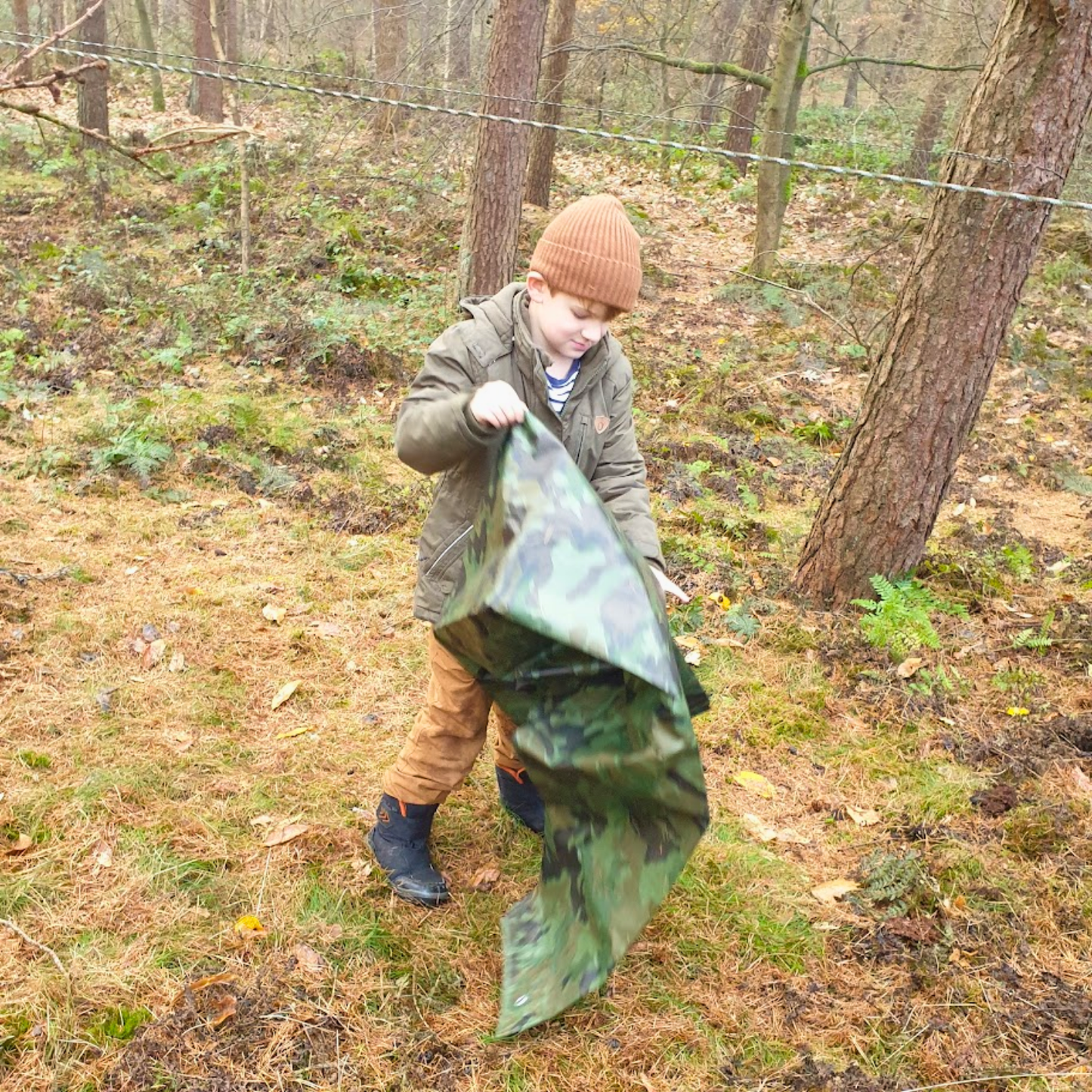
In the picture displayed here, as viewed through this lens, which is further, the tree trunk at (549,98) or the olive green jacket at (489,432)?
the tree trunk at (549,98)

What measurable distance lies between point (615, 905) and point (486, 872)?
2.75ft

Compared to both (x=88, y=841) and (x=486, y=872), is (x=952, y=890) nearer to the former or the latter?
(x=486, y=872)

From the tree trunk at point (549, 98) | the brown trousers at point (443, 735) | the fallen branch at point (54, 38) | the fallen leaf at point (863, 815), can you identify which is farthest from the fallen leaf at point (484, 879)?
the tree trunk at point (549, 98)

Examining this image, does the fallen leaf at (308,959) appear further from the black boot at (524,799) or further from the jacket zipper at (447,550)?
the jacket zipper at (447,550)

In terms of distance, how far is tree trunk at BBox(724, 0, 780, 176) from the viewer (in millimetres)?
13445

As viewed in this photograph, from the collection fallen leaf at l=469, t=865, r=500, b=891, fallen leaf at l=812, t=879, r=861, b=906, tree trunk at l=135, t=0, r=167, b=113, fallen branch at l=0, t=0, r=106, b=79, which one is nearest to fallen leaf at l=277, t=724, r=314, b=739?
fallen leaf at l=469, t=865, r=500, b=891

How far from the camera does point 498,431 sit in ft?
6.65

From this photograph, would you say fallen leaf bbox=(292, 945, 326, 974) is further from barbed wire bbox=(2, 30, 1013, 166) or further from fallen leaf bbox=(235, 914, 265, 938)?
barbed wire bbox=(2, 30, 1013, 166)

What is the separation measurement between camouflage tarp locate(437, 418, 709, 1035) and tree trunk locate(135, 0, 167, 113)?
50.0ft

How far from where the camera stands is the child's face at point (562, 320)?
2.19m

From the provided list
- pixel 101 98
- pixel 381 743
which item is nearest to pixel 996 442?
pixel 381 743

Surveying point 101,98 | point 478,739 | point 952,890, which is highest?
point 101,98

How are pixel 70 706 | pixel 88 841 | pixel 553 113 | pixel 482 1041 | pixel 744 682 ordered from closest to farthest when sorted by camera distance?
pixel 482 1041, pixel 88 841, pixel 70 706, pixel 744 682, pixel 553 113

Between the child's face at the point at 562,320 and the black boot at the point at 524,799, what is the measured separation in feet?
4.91
